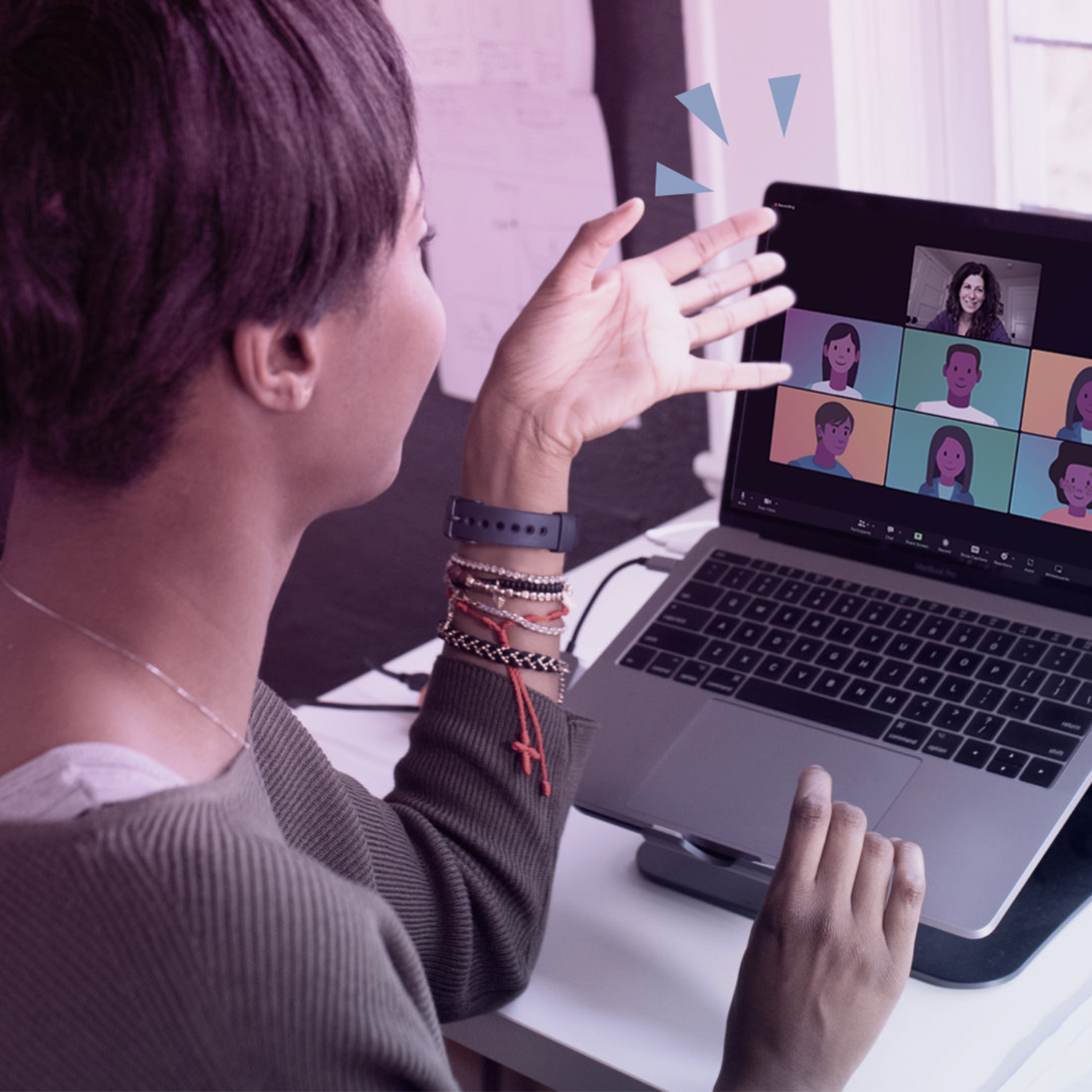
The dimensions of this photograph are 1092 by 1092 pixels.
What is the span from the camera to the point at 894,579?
86 cm

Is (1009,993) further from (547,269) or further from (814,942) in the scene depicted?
(547,269)

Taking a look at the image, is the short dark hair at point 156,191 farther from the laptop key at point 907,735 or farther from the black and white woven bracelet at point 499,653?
the laptop key at point 907,735

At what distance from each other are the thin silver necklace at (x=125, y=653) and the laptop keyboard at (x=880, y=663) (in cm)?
36

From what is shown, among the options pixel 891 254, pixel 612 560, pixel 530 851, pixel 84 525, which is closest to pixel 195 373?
pixel 84 525

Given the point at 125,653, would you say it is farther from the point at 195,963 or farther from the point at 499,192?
the point at 499,192

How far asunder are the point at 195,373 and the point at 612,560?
2.26ft

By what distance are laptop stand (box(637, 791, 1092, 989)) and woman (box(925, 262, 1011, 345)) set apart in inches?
11.6

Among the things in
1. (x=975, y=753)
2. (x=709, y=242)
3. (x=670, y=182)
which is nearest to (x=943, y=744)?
(x=975, y=753)

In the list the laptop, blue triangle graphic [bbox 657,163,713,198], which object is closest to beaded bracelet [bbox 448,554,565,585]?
the laptop

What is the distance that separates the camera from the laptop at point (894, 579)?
2.39 ft

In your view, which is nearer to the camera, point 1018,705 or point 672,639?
point 1018,705

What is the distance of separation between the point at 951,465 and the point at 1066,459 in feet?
0.23

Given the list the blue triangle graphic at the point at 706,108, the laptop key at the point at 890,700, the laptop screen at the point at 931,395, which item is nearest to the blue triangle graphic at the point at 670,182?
the blue triangle graphic at the point at 706,108

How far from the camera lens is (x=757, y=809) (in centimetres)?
73
